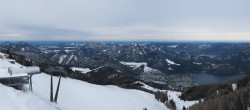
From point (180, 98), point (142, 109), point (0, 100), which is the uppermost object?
point (0, 100)

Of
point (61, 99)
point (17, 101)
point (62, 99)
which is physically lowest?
point (62, 99)

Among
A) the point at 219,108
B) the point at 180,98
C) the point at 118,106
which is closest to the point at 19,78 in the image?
the point at 118,106

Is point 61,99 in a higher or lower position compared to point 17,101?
lower

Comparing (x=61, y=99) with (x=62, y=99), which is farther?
(x=62, y=99)

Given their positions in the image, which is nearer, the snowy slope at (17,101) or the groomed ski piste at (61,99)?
the snowy slope at (17,101)

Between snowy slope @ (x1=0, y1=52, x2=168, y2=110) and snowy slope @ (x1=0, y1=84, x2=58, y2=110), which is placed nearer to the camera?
snowy slope @ (x1=0, y1=84, x2=58, y2=110)

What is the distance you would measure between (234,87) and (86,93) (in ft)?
313

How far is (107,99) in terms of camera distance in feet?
299

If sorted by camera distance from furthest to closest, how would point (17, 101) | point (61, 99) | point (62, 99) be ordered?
point (62, 99), point (61, 99), point (17, 101)

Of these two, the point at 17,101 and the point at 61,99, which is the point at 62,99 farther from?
the point at 17,101

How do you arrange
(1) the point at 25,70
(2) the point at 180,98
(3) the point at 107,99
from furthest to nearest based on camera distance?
(2) the point at 180,98 → (3) the point at 107,99 → (1) the point at 25,70

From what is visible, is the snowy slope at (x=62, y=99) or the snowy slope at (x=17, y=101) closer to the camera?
the snowy slope at (x=17, y=101)

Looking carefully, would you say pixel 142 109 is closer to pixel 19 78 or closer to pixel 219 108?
pixel 219 108

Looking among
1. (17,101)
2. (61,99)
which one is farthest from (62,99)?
(17,101)
